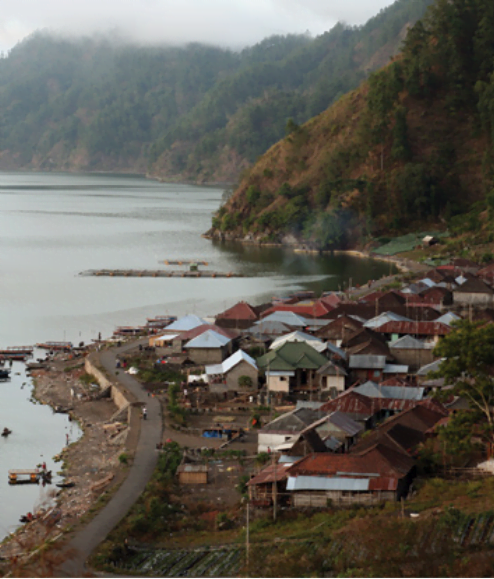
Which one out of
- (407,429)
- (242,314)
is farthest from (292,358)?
(242,314)

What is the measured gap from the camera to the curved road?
19.9 m

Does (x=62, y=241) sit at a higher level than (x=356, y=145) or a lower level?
lower

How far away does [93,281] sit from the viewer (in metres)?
70.6

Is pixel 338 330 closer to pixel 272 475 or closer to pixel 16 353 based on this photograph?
pixel 16 353

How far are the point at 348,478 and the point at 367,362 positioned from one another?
42.6 ft

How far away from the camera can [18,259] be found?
8569cm

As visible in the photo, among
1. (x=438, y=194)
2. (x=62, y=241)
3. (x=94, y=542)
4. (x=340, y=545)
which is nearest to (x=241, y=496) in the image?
(x=94, y=542)

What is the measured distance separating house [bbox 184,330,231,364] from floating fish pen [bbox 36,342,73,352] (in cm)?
1003

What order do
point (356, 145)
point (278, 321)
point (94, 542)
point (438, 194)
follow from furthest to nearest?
point (356, 145) < point (438, 194) < point (278, 321) < point (94, 542)

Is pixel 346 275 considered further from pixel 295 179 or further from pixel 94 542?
pixel 94 542

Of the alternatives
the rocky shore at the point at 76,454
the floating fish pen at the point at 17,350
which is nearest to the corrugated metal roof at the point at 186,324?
the rocky shore at the point at 76,454

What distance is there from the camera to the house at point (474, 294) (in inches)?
1825

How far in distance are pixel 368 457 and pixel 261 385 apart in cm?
1173

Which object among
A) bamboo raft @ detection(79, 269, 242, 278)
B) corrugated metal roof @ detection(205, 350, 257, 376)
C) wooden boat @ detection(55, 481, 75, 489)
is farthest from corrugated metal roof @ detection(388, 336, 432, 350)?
bamboo raft @ detection(79, 269, 242, 278)
